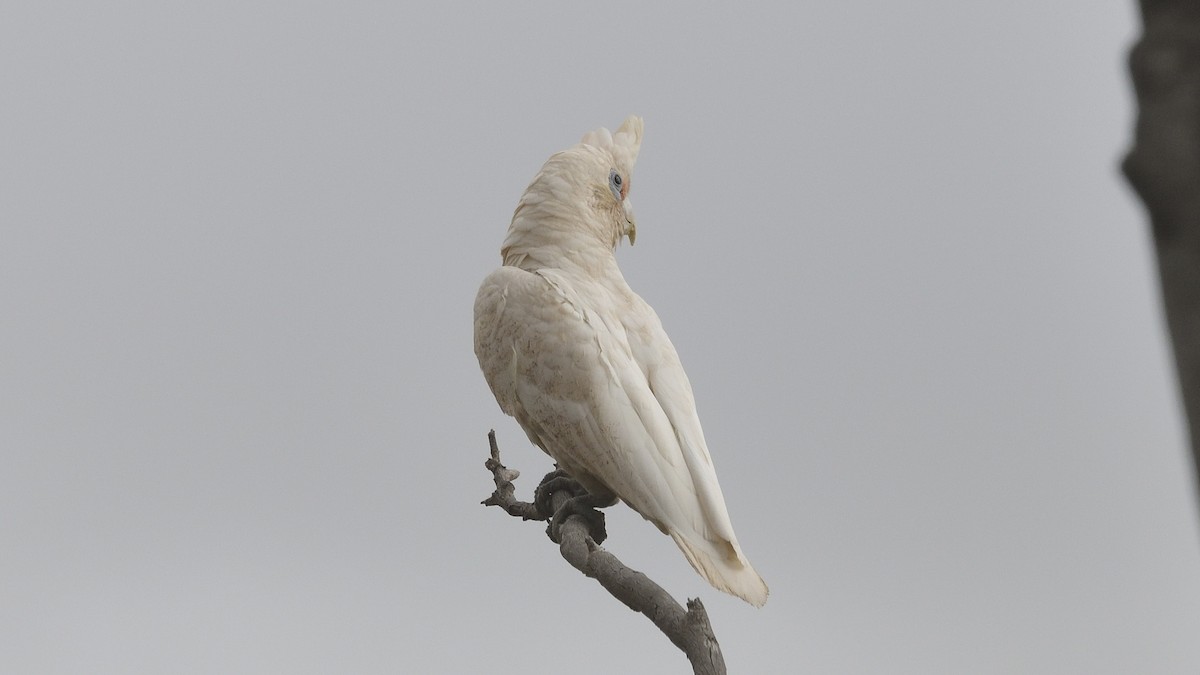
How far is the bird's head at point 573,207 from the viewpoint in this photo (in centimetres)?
543

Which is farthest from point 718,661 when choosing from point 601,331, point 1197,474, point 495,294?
point 1197,474

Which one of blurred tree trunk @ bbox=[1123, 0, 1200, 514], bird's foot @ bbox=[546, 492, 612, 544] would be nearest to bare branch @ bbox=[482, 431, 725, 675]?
bird's foot @ bbox=[546, 492, 612, 544]

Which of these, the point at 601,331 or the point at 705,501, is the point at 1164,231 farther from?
the point at 601,331

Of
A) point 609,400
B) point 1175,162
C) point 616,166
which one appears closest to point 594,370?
point 609,400

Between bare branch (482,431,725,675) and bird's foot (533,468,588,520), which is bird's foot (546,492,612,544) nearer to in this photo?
bare branch (482,431,725,675)

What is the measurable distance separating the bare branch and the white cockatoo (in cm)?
30

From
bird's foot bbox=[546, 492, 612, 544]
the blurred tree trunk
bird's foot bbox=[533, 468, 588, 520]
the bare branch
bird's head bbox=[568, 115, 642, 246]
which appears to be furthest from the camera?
bird's head bbox=[568, 115, 642, 246]

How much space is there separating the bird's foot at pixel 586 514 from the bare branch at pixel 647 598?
0.07ft

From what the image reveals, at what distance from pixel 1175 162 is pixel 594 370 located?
389cm

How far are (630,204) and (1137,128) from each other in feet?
16.4

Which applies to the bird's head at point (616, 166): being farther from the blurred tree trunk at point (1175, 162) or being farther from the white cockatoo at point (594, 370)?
the blurred tree trunk at point (1175, 162)

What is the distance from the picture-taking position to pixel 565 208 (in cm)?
544

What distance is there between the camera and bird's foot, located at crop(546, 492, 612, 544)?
486 centimetres

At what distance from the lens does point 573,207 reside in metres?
5.45
